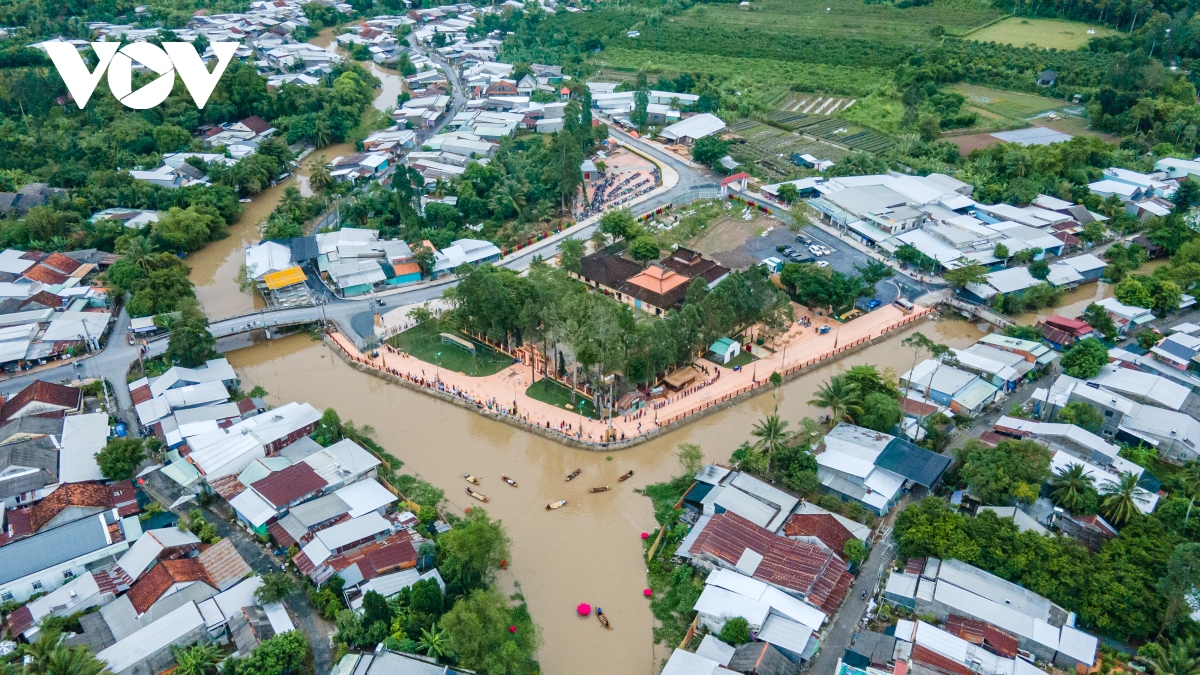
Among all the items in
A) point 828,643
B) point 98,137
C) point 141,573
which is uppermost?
point 98,137

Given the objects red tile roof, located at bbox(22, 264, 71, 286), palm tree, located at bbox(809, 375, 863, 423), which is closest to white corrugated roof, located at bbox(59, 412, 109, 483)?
red tile roof, located at bbox(22, 264, 71, 286)

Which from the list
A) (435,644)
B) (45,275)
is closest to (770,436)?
(435,644)

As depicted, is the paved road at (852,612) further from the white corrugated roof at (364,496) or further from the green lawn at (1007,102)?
the green lawn at (1007,102)

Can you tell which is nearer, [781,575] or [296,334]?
[781,575]

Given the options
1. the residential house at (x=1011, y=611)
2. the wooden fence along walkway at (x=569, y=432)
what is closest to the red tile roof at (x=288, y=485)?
the wooden fence along walkway at (x=569, y=432)

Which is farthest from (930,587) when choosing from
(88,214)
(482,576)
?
(88,214)

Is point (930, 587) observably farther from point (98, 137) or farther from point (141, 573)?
point (98, 137)

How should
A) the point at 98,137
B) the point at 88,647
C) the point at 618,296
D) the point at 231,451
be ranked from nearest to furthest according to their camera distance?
the point at 88,647, the point at 231,451, the point at 618,296, the point at 98,137

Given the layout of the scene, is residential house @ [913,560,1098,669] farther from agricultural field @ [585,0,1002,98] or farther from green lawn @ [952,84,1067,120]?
agricultural field @ [585,0,1002,98]
